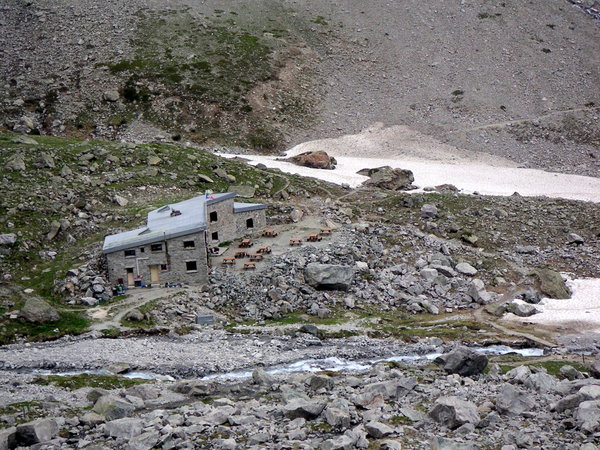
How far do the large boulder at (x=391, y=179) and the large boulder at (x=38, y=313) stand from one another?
60.4 meters

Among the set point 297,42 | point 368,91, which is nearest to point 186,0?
Answer: point 297,42

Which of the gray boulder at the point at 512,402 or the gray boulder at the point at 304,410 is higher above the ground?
the gray boulder at the point at 304,410

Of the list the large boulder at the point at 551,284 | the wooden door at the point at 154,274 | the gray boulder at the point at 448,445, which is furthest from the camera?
the large boulder at the point at 551,284

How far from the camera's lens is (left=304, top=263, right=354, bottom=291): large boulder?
240 feet

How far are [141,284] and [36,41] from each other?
317 ft

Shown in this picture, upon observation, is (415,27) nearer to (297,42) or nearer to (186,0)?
(297,42)

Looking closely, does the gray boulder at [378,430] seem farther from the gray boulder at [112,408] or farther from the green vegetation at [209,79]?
the green vegetation at [209,79]

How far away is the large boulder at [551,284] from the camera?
80562 mm

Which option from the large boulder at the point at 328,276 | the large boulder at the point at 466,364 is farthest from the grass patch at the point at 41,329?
the large boulder at the point at 466,364

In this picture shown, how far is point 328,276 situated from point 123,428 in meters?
35.0

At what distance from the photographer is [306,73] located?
15625 centimetres

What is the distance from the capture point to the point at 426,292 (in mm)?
77562

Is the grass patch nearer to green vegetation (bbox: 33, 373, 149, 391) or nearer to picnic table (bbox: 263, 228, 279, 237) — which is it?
green vegetation (bbox: 33, 373, 149, 391)

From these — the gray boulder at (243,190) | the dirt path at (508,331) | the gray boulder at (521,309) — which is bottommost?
the dirt path at (508,331)
